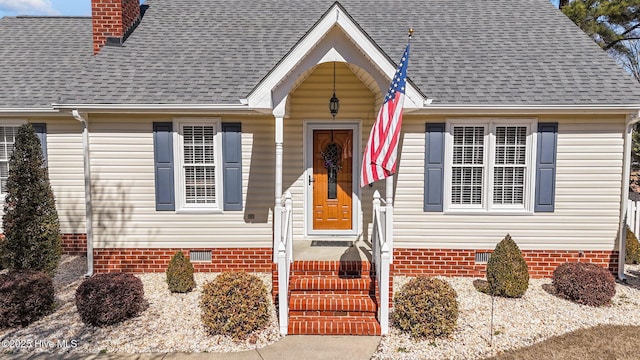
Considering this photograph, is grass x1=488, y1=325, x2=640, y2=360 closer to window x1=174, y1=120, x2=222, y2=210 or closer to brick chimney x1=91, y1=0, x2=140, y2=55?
window x1=174, y1=120, x2=222, y2=210

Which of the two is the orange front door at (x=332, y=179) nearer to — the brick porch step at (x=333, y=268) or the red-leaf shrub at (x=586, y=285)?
the brick porch step at (x=333, y=268)

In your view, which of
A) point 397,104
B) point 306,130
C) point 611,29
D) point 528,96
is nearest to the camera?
point 397,104

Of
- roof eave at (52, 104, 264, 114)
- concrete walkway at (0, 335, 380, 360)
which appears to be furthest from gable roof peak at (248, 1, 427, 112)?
concrete walkway at (0, 335, 380, 360)

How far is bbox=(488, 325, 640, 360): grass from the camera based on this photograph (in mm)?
5348

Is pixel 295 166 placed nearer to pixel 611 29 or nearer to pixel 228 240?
pixel 228 240

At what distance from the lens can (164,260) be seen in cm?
841

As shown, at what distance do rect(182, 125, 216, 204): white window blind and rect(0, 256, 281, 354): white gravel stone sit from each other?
2.37 meters

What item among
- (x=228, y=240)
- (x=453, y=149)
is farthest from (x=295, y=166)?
(x=453, y=149)

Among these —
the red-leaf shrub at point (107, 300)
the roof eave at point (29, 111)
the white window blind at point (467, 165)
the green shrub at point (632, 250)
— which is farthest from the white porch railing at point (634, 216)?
the roof eave at point (29, 111)

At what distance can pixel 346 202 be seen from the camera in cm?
864

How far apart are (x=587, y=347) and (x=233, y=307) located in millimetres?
4939

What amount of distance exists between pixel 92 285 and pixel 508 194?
25.3ft

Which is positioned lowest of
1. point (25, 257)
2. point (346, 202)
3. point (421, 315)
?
point (421, 315)

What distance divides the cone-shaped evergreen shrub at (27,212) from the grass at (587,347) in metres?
7.41
